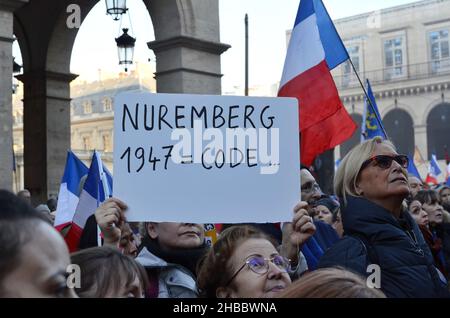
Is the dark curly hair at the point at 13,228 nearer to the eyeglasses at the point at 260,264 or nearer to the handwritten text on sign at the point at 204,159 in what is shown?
the eyeglasses at the point at 260,264

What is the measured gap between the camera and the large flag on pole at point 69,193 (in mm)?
5748

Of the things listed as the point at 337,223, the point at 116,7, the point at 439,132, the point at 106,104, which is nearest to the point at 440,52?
the point at 439,132

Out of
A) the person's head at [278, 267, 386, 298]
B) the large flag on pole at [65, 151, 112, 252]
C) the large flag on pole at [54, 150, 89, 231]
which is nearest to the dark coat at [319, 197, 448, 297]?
the person's head at [278, 267, 386, 298]

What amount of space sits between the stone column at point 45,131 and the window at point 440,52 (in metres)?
40.2

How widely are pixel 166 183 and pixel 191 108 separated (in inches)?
15.9

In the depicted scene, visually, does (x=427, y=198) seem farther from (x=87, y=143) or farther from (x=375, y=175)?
(x=87, y=143)

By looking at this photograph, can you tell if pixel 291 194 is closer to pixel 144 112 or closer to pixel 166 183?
pixel 166 183

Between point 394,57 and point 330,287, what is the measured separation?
50560 millimetres

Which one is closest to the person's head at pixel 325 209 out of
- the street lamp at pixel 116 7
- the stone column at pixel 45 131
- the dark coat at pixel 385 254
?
the dark coat at pixel 385 254

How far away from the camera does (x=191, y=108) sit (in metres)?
3.57

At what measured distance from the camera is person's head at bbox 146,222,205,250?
142 inches

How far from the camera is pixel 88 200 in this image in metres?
5.03

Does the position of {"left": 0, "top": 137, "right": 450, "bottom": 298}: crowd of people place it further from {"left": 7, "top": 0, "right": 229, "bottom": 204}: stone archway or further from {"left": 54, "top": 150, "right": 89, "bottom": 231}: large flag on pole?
{"left": 7, "top": 0, "right": 229, "bottom": 204}: stone archway

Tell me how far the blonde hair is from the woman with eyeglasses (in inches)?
28.0
